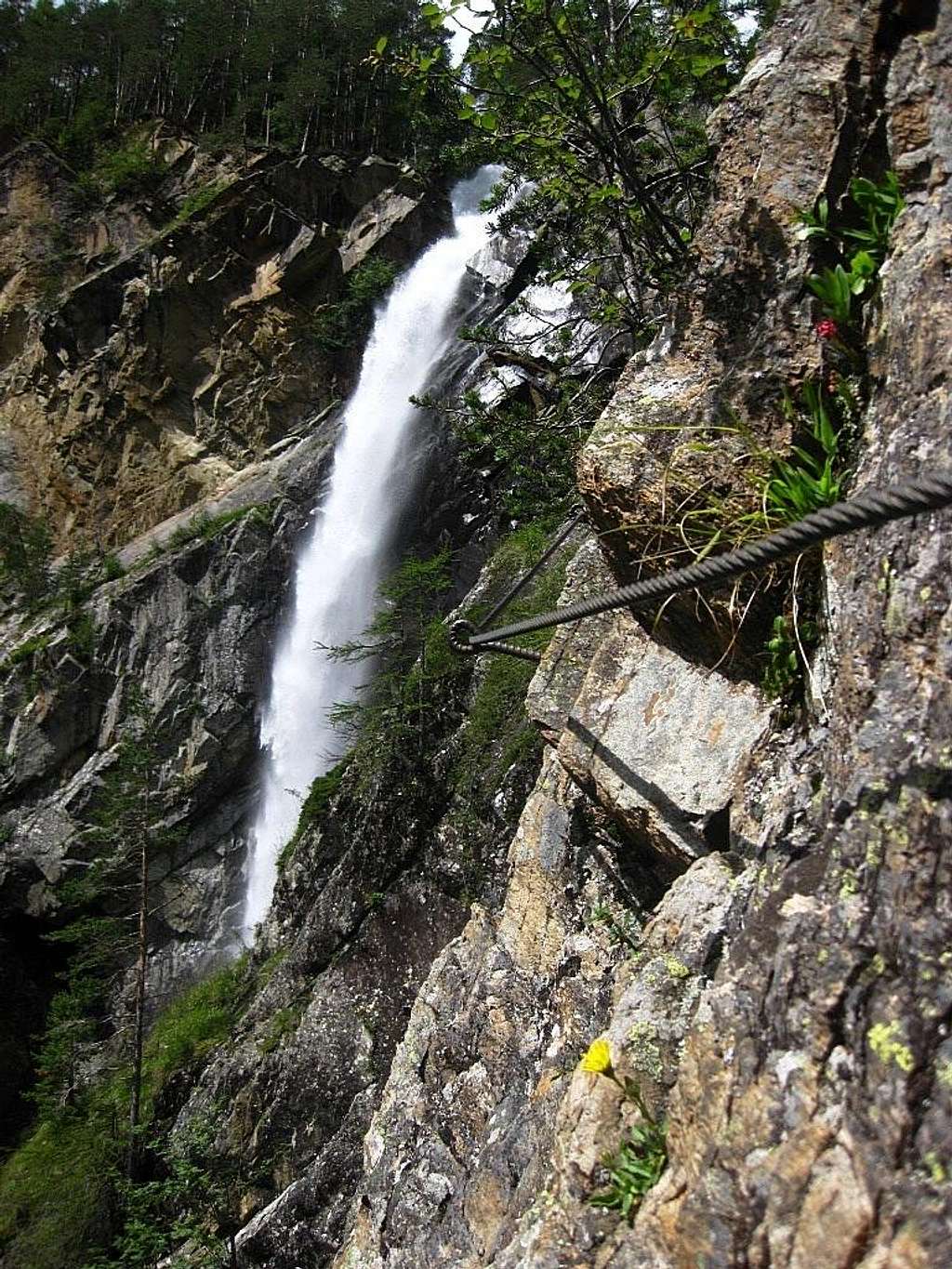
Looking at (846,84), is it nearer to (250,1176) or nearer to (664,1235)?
(664,1235)

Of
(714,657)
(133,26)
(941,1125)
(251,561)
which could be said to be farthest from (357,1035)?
(133,26)

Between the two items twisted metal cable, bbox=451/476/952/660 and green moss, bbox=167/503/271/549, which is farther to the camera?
green moss, bbox=167/503/271/549

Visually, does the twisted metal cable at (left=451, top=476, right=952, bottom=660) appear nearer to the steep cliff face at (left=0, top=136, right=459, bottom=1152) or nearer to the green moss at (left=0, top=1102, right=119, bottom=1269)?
the green moss at (left=0, top=1102, right=119, bottom=1269)

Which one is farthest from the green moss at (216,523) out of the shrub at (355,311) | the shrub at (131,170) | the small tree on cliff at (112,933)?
the shrub at (131,170)

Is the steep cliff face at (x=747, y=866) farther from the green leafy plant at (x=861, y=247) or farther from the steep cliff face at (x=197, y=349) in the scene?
the steep cliff face at (x=197, y=349)

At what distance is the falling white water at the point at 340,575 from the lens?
65.3 ft

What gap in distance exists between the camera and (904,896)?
6.12 feet

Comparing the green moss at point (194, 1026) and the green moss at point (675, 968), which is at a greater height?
the green moss at point (675, 968)

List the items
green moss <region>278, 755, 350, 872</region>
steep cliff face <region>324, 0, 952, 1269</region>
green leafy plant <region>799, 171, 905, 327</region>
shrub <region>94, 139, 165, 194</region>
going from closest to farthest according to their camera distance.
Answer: steep cliff face <region>324, 0, 952, 1269</region> < green leafy plant <region>799, 171, 905, 327</region> < green moss <region>278, 755, 350, 872</region> < shrub <region>94, 139, 165, 194</region>

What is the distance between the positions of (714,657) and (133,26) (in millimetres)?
44759

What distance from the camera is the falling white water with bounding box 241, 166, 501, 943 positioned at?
19891 mm

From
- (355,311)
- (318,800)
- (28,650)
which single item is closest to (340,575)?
(318,800)

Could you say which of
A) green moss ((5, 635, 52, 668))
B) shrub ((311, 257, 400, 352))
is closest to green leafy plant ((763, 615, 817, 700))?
green moss ((5, 635, 52, 668))

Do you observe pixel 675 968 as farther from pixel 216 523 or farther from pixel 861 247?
pixel 216 523
